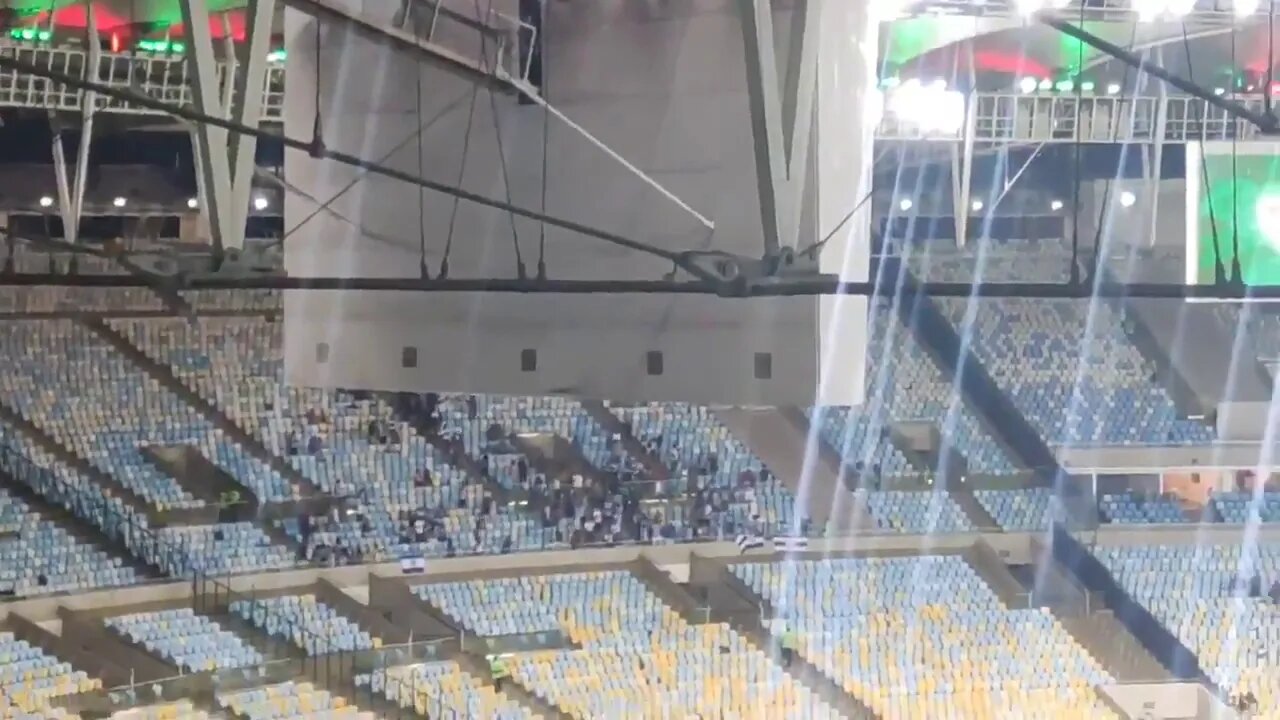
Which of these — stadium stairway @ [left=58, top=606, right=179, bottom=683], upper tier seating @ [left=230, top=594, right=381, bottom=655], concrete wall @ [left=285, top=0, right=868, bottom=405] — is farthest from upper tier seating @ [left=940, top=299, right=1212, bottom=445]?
concrete wall @ [left=285, top=0, right=868, bottom=405]

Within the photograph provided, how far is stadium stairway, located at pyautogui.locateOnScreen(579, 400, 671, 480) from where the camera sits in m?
15.4

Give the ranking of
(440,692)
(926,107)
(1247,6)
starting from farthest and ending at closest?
(926,107) → (440,692) → (1247,6)

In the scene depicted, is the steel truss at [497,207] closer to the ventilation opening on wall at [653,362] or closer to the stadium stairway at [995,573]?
the ventilation opening on wall at [653,362]

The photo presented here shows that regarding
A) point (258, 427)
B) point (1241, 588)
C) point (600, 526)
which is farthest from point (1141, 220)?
point (258, 427)

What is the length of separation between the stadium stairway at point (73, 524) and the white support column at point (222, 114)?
27.8 feet

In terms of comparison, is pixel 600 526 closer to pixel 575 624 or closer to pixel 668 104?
pixel 575 624

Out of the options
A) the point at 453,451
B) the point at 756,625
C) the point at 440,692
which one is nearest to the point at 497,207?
the point at 440,692

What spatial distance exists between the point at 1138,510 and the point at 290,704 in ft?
28.0

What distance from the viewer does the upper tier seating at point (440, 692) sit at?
12055 mm

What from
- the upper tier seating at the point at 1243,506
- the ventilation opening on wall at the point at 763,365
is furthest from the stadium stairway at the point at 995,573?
the ventilation opening on wall at the point at 763,365

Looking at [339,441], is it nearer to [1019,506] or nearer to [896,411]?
[896,411]

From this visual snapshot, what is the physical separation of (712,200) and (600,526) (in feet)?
30.7

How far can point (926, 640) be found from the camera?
544 inches

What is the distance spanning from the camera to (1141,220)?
55.8 feet
